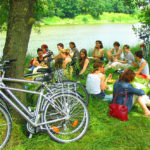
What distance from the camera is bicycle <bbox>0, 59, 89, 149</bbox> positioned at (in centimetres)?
246

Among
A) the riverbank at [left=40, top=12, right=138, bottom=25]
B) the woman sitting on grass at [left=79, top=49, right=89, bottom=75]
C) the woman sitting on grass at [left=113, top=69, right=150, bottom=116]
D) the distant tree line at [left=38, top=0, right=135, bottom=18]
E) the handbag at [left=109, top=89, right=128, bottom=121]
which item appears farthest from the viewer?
the distant tree line at [left=38, top=0, right=135, bottom=18]

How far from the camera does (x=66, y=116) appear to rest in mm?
2631

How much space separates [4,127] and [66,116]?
778 millimetres

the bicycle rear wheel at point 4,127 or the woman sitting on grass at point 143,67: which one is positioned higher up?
the woman sitting on grass at point 143,67

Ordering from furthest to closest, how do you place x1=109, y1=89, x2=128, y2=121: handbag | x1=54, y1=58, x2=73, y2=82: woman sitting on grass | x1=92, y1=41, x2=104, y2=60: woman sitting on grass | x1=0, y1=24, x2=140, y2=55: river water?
x1=0, y1=24, x2=140, y2=55: river water
x1=92, y1=41, x2=104, y2=60: woman sitting on grass
x1=54, y1=58, x2=73, y2=82: woman sitting on grass
x1=109, y1=89, x2=128, y2=121: handbag

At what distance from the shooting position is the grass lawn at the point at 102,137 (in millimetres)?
2518

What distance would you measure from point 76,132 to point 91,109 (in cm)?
87

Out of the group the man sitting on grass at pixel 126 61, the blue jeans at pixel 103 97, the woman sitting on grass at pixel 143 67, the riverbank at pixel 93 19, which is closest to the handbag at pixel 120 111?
the blue jeans at pixel 103 97

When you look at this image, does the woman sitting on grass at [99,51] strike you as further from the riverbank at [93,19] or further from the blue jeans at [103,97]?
the riverbank at [93,19]

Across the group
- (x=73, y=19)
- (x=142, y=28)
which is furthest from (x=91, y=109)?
(x=73, y=19)

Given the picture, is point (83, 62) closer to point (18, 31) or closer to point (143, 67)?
point (143, 67)

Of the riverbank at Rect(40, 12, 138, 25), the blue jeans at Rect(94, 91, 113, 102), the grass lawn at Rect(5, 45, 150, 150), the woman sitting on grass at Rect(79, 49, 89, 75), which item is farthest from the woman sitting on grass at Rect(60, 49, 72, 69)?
the riverbank at Rect(40, 12, 138, 25)

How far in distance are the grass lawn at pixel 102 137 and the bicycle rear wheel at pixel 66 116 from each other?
0.34ft

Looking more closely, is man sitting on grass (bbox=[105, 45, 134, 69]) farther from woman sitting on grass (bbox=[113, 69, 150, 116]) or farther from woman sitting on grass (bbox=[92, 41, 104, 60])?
woman sitting on grass (bbox=[113, 69, 150, 116])
